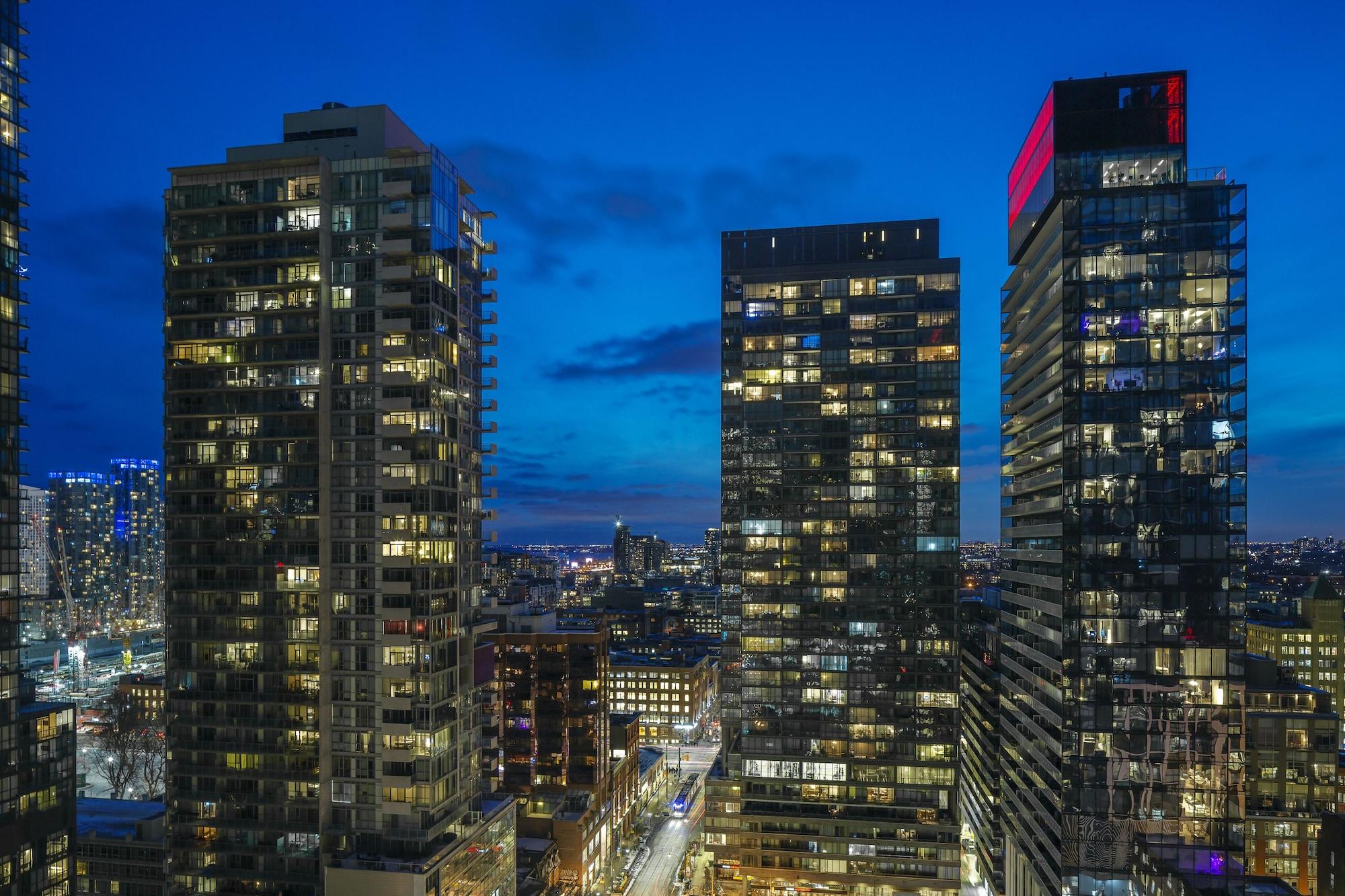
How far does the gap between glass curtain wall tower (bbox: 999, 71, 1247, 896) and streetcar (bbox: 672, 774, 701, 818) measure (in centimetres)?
10658

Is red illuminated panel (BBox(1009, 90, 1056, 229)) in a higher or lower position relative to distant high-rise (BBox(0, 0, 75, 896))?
higher

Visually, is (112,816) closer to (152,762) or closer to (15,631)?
(15,631)

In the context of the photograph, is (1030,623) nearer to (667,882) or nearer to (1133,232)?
(1133,232)

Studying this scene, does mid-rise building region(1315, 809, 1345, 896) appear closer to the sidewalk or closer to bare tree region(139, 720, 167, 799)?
the sidewalk

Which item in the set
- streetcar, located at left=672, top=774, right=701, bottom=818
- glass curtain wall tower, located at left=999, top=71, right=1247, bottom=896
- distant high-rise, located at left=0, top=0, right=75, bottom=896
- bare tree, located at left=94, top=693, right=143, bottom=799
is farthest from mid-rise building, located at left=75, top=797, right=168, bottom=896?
streetcar, located at left=672, top=774, right=701, bottom=818

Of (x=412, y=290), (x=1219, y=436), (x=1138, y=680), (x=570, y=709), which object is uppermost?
(x=412, y=290)

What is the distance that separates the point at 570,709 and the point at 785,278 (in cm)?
8224

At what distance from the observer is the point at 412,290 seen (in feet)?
250

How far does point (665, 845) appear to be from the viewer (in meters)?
155

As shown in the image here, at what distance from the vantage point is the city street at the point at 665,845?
442ft

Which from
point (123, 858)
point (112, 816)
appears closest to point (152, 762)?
point (112, 816)

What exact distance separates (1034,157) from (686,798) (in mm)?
148834

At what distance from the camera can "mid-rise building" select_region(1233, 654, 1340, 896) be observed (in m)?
111

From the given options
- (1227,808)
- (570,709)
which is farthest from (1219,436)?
(570,709)
